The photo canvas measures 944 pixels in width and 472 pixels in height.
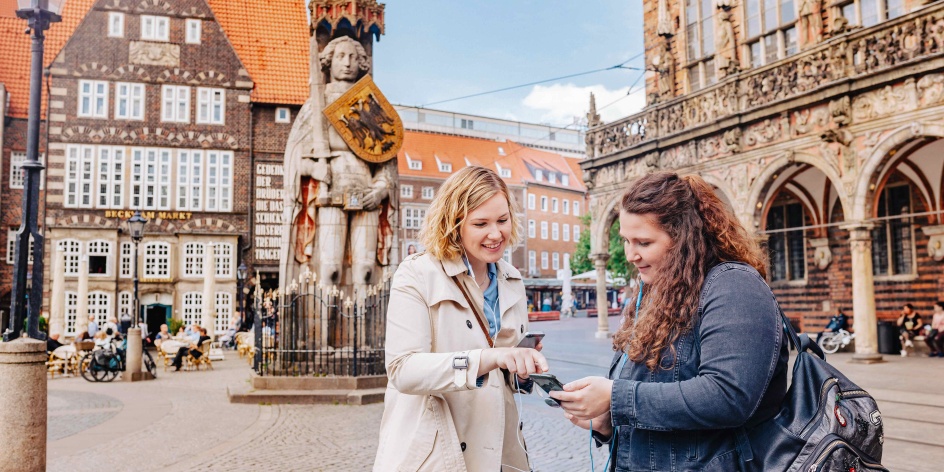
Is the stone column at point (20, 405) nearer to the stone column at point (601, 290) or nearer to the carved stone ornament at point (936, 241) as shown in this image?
the carved stone ornament at point (936, 241)

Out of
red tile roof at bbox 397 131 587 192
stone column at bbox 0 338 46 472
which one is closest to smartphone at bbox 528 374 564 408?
stone column at bbox 0 338 46 472

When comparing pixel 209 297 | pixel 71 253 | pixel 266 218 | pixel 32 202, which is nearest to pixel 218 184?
pixel 266 218

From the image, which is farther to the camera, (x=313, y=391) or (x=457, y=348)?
(x=313, y=391)

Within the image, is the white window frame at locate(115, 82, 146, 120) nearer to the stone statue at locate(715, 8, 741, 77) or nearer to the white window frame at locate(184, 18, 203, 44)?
the white window frame at locate(184, 18, 203, 44)

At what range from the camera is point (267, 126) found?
33219mm

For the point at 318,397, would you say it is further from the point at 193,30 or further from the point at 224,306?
the point at 193,30

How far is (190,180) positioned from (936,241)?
2768cm

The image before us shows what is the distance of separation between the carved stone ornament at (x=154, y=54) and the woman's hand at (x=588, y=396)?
111 feet

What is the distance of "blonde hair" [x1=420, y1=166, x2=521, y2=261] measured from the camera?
92.7 inches

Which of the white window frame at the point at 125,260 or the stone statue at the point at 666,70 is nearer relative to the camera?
the stone statue at the point at 666,70

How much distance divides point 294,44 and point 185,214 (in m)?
10.3

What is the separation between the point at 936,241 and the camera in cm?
1692

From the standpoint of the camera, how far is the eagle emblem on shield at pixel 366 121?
1098 centimetres

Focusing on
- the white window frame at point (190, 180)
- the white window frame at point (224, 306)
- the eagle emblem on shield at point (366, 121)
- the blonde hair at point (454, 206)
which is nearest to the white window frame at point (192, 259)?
the white window frame at point (224, 306)
